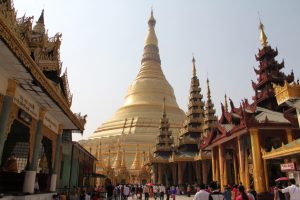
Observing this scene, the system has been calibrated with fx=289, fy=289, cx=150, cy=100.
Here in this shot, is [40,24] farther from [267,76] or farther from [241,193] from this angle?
[267,76]

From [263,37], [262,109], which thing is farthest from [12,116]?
[263,37]

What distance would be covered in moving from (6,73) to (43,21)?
5919 millimetres

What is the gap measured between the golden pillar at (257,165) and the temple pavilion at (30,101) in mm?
8900

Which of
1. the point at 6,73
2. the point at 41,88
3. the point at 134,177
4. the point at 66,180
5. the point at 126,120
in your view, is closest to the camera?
the point at 6,73

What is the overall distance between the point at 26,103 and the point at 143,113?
44.6 m

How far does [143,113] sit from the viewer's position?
180ft

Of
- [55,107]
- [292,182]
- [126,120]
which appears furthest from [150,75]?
[292,182]

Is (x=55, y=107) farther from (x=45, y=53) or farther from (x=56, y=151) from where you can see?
(x=56, y=151)

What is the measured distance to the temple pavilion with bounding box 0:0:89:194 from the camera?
7.74 meters

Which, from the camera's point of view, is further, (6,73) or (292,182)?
(6,73)

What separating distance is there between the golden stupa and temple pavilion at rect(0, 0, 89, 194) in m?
32.1

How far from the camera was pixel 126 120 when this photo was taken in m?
55.0

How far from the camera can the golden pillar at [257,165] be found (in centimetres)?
1434

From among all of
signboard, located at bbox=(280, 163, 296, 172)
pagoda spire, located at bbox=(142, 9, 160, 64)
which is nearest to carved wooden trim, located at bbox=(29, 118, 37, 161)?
signboard, located at bbox=(280, 163, 296, 172)
